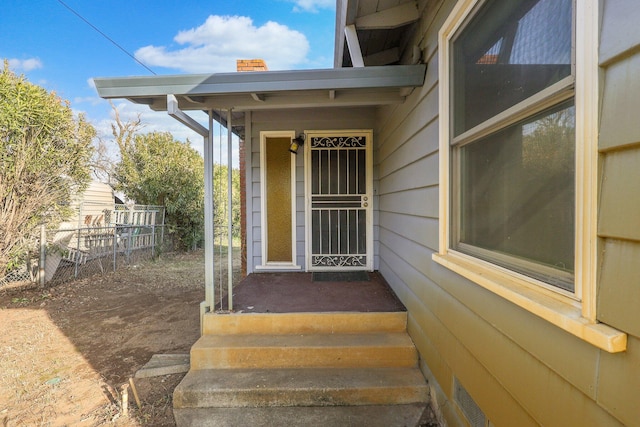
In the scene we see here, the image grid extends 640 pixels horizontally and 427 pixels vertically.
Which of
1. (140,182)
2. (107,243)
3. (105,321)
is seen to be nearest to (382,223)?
(105,321)

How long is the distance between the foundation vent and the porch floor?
3.24 ft

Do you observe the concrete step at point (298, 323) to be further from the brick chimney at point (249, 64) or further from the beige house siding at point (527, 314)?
the brick chimney at point (249, 64)

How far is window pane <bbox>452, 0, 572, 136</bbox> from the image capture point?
1041 millimetres

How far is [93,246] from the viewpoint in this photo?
6246 mm

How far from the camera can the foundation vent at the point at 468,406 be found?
5.02ft

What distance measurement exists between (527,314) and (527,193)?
1.50 ft

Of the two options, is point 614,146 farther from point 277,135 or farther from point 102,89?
point 277,135

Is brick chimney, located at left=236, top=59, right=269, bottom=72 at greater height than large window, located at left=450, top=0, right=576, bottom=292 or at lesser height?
greater

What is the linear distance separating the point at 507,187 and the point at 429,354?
1.35 metres

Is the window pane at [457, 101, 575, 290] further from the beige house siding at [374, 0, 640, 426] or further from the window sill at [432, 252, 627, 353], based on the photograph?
the beige house siding at [374, 0, 640, 426]

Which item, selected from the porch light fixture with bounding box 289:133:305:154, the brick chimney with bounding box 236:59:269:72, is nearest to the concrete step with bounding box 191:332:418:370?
the porch light fixture with bounding box 289:133:305:154

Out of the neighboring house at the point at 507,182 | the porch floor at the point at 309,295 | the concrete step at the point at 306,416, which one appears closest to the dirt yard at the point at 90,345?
the concrete step at the point at 306,416

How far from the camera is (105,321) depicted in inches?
150

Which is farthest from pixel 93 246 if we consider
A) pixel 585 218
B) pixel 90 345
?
pixel 585 218
